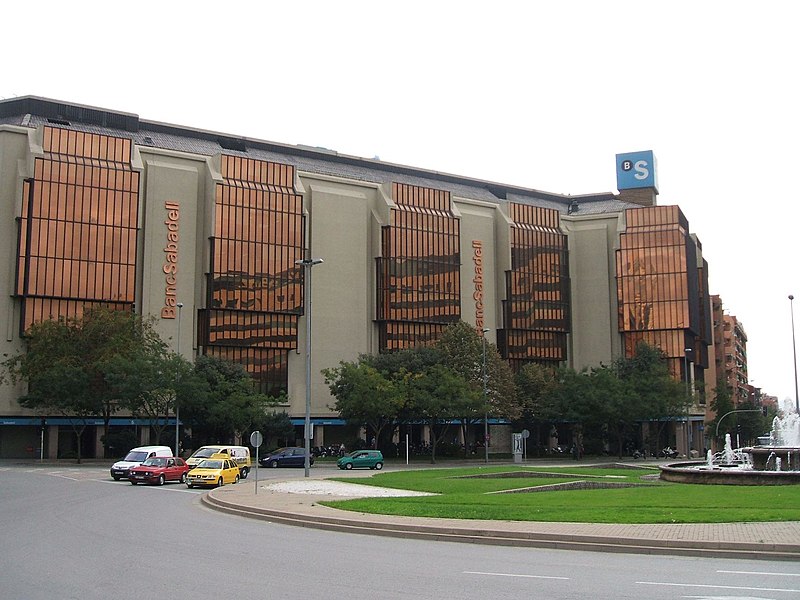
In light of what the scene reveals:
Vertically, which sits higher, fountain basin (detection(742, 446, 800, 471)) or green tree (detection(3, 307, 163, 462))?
green tree (detection(3, 307, 163, 462))

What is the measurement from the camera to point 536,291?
102 m

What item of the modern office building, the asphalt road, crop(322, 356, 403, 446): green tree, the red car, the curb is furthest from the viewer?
the modern office building

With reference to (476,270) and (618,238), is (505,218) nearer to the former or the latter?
(476,270)

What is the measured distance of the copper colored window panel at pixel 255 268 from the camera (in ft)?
263

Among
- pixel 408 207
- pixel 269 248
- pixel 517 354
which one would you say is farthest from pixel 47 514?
pixel 517 354

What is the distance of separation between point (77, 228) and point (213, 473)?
4316 cm

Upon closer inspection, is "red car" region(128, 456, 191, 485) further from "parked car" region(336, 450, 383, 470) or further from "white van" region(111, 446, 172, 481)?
"parked car" region(336, 450, 383, 470)

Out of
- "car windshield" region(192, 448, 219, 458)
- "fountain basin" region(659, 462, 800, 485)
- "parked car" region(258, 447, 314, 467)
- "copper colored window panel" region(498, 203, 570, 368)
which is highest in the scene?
"copper colored window panel" region(498, 203, 570, 368)

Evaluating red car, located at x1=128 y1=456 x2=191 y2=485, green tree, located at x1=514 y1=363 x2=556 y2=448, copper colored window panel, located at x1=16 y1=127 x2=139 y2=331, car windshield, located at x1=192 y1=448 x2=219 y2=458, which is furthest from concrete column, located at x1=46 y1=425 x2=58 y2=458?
green tree, located at x1=514 y1=363 x2=556 y2=448

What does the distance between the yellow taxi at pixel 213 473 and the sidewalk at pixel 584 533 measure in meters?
14.6

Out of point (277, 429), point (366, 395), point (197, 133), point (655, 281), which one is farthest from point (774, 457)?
point (197, 133)

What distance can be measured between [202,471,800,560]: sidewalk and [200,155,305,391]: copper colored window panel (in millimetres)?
57120

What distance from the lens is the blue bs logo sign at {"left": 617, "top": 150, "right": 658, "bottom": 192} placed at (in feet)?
372

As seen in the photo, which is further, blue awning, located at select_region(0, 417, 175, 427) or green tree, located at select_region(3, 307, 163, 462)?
blue awning, located at select_region(0, 417, 175, 427)
